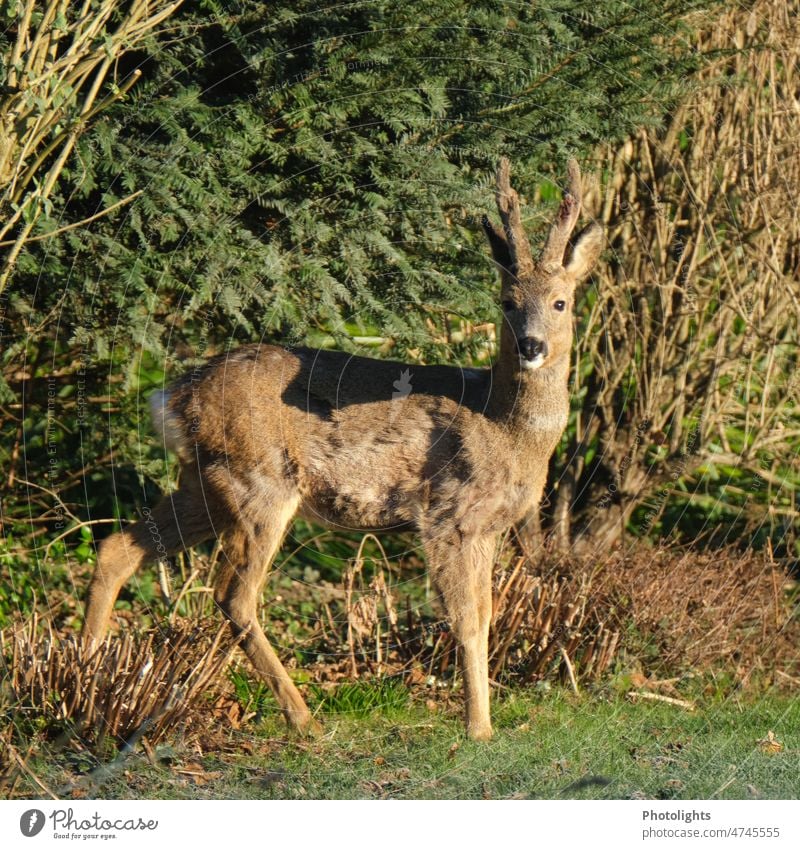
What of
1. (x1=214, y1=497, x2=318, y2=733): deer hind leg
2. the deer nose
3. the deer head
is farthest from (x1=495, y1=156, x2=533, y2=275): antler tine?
(x1=214, y1=497, x2=318, y2=733): deer hind leg

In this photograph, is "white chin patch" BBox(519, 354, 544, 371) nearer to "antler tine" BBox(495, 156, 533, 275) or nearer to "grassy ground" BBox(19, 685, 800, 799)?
"antler tine" BBox(495, 156, 533, 275)

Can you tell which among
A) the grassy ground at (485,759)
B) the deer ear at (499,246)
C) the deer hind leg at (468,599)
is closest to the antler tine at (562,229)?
the deer ear at (499,246)

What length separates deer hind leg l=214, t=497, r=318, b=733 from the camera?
19.8 feet

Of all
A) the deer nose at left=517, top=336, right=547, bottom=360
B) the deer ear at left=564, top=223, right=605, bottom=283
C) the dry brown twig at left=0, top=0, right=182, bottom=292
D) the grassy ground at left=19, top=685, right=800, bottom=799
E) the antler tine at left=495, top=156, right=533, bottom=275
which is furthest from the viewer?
the deer ear at left=564, top=223, right=605, bottom=283

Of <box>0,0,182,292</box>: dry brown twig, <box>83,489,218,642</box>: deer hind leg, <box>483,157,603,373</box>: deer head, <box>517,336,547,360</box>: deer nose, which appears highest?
<box>0,0,182,292</box>: dry brown twig

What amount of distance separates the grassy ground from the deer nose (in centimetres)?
187

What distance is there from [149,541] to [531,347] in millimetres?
2208

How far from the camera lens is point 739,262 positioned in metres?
8.25

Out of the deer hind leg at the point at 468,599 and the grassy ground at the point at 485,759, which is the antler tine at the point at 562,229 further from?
the grassy ground at the point at 485,759

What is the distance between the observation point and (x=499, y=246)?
607 centimetres

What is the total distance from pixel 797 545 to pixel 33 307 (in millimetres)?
5277

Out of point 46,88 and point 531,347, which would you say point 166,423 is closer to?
point 46,88

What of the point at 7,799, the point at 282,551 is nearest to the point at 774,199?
the point at 282,551

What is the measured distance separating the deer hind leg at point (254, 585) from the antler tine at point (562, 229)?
5.89 ft
